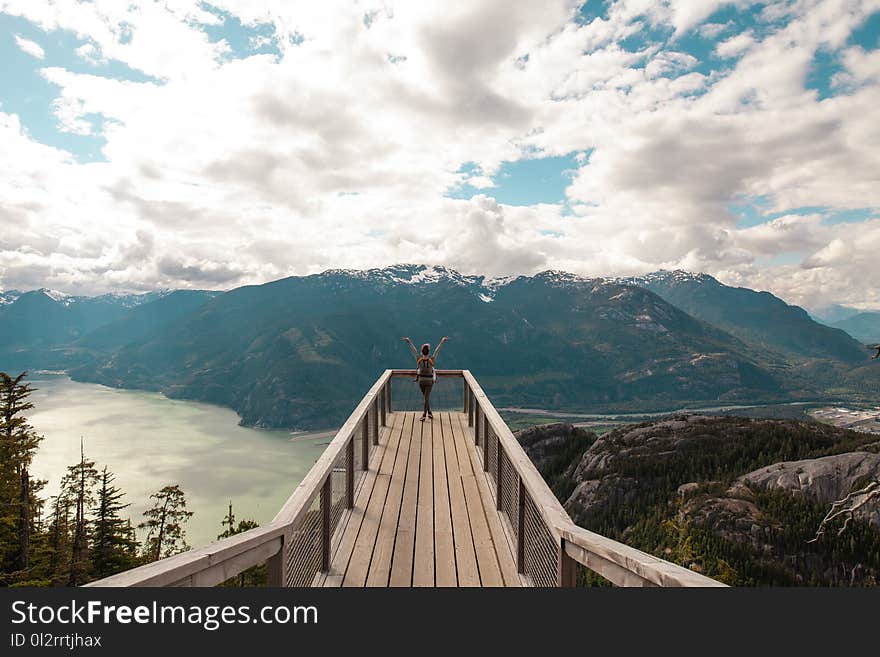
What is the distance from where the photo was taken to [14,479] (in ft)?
65.3

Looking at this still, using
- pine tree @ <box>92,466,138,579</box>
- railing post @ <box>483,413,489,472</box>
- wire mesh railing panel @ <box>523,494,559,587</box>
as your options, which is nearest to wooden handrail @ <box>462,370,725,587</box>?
wire mesh railing panel @ <box>523,494,559,587</box>

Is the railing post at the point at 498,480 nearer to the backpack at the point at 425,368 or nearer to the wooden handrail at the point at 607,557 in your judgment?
the wooden handrail at the point at 607,557

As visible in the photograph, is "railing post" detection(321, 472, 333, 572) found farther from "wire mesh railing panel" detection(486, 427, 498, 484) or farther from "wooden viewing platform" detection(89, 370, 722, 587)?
"wire mesh railing panel" detection(486, 427, 498, 484)

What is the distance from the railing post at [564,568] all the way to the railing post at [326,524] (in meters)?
2.01

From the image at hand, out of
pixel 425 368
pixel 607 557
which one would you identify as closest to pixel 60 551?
pixel 425 368

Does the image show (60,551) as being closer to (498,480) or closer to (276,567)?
(498,480)

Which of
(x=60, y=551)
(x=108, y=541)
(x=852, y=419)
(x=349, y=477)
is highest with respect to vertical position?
(x=349, y=477)

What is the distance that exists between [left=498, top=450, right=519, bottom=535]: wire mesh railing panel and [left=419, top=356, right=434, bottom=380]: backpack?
12.6 feet

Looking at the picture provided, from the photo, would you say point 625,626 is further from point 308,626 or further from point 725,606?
point 308,626

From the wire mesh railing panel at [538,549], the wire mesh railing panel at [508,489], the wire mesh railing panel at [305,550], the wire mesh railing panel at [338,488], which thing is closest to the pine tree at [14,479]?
the wire mesh railing panel at [338,488]

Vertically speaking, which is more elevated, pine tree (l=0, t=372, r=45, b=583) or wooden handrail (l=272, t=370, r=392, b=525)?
wooden handrail (l=272, t=370, r=392, b=525)

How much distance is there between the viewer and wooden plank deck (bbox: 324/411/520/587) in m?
4.01

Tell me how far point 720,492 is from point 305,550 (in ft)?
254

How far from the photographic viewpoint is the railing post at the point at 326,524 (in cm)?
398
